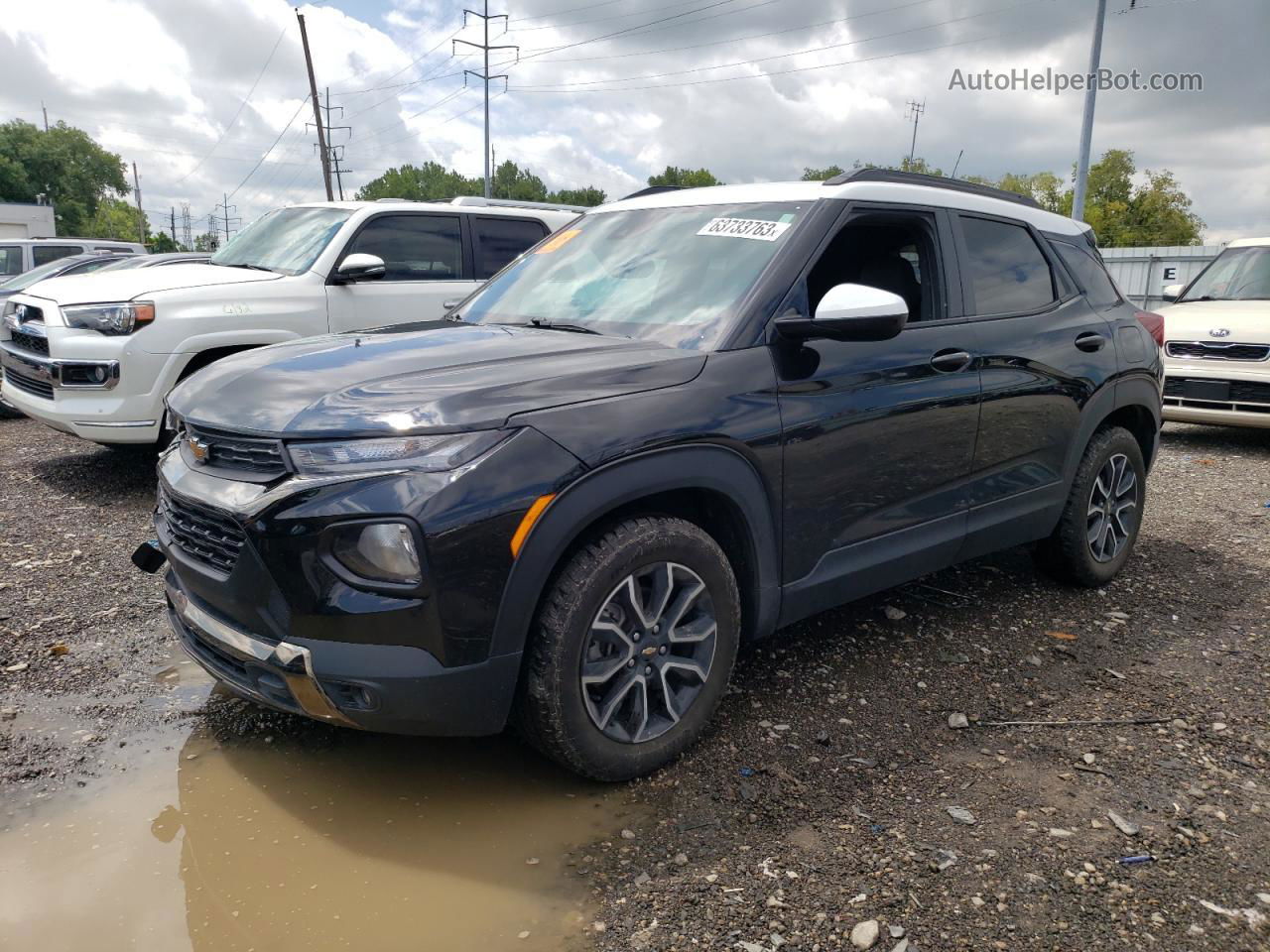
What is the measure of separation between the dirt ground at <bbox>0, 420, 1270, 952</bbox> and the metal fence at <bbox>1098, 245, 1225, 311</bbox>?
22749 millimetres

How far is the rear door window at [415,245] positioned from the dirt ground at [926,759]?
2.92m

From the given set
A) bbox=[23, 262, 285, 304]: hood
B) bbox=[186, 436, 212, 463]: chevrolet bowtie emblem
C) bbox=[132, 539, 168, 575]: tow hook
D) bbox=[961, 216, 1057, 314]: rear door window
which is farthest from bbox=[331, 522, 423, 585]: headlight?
bbox=[23, 262, 285, 304]: hood

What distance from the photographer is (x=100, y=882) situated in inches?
98.3

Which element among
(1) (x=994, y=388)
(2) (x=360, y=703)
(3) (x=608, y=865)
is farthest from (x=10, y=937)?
(1) (x=994, y=388)

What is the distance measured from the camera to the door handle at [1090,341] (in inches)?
168

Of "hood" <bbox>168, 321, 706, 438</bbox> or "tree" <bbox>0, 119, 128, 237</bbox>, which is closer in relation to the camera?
"hood" <bbox>168, 321, 706, 438</bbox>

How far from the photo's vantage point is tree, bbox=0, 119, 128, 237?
276 feet

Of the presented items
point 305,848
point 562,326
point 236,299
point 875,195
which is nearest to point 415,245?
point 236,299

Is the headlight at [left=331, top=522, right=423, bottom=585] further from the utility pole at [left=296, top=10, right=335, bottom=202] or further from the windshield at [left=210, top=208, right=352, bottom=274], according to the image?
the utility pole at [left=296, top=10, right=335, bottom=202]

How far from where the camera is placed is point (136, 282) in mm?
6262

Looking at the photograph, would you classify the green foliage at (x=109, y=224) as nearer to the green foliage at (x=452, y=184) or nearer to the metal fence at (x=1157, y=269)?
the green foliage at (x=452, y=184)

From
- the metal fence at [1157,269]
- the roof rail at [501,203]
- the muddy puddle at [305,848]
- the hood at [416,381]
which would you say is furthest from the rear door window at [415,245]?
the metal fence at [1157,269]

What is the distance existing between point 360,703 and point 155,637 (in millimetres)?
1971

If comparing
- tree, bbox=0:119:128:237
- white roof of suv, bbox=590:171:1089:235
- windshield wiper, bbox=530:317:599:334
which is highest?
tree, bbox=0:119:128:237
